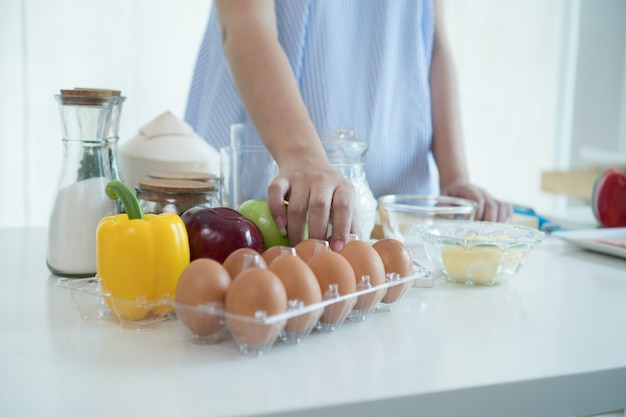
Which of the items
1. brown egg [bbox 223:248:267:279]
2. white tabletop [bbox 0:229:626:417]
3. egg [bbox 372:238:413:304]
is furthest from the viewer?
egg [bbox 372:238:413:304]

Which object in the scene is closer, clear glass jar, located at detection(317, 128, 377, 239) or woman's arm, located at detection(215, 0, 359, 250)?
woman's arm, located at detection(215, 0, 359, 250)

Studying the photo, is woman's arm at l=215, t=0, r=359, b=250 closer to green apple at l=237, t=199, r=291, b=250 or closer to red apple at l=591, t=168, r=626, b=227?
green apple at l=237, t=199, r=291, b=250

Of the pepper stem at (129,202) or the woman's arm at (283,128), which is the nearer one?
the pepper stem at (129,202)

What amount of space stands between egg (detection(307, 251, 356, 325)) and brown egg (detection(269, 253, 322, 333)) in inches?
1.1

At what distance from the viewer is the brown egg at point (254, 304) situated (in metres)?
0.55

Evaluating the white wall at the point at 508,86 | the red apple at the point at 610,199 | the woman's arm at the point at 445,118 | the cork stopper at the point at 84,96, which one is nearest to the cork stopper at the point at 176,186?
the cork stopper at the point at 84,96

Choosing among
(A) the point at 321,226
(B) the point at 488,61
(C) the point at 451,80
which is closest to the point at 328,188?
(A) the point at 321,226

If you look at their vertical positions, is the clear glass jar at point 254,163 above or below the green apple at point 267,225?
above

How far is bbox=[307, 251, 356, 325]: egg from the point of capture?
0.62 metres

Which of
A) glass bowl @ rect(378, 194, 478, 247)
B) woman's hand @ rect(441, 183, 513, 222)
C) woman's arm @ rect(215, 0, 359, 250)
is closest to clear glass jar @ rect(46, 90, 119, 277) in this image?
woman's arm @ rect(215, 0, 359, 250)

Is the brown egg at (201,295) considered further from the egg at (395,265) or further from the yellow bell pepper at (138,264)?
the egg at (395,265)

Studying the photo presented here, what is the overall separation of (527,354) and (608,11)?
3.27 m

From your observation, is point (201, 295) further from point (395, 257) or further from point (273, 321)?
point (395, 257)

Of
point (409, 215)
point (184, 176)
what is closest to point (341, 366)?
point (184, 176)
